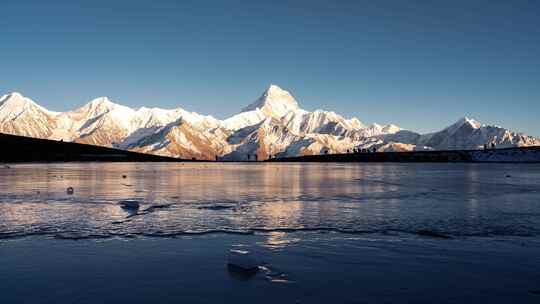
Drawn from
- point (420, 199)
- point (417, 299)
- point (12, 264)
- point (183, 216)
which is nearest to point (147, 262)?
point (12, 264)

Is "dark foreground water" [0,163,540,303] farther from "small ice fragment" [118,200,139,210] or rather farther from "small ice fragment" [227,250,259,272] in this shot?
"small ice fragment" [227,250,259,272]

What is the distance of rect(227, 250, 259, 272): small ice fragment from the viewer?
10.8 metres

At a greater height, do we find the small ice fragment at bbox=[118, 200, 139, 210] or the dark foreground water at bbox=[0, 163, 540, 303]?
the small ice fragment at bbox=[118, 200, 139, 210]

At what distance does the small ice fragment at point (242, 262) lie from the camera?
10.8 meters

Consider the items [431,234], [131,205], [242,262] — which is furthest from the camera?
[131,205]

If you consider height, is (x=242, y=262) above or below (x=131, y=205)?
below

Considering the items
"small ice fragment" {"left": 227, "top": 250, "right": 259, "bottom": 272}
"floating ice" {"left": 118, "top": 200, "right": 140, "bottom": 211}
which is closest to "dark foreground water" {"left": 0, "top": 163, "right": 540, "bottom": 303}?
"floating ice" {"left": 118, "top": 200, "right": 140, "bottom": 211}

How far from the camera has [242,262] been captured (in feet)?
35.6

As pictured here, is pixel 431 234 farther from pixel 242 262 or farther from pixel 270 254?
pixel 242 262

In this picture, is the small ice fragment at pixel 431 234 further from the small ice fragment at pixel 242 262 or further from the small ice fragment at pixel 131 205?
the small ice fragment at pixel 131 205

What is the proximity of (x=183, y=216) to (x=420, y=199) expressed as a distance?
598 inches

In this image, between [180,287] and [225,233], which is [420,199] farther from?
[180,287]

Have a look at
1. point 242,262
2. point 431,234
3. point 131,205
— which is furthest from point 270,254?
point 131,205

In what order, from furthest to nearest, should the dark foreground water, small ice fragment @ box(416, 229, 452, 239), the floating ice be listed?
the floating ice
small ice fragment @ box(416, 229, 452, 239)
the dark foreground water
